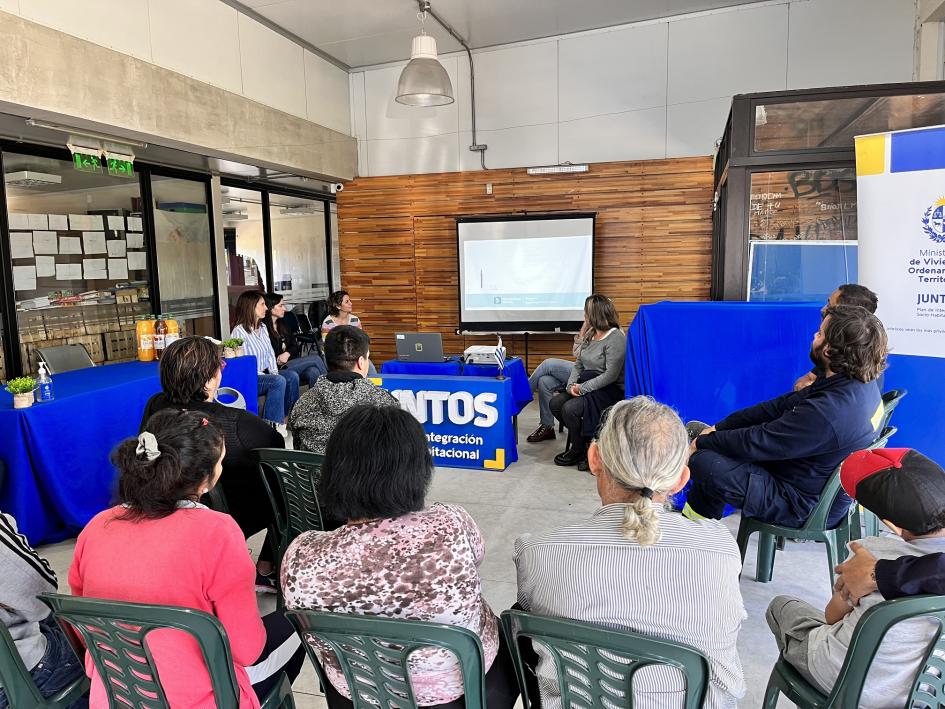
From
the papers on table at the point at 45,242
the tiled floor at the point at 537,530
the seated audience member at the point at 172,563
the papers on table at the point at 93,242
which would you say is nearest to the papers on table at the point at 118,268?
the papers on table at the point at 93,242

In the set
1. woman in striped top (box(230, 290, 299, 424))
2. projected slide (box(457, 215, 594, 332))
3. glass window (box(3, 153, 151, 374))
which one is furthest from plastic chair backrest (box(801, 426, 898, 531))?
glass window (box(3, 153, 151, 374))

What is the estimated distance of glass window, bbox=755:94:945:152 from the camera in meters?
3.71

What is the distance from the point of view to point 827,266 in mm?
4062

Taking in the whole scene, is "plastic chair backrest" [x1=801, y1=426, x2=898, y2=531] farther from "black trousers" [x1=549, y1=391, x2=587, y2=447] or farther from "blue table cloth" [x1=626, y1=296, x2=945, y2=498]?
"black trousers" [x1=549, y1=391, x2=587, y2=447]

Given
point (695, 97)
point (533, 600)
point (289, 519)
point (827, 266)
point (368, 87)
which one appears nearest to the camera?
point (533, 600)

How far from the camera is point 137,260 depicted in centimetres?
594

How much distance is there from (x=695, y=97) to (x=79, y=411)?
20.9ft

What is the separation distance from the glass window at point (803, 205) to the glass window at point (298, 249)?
5746mm

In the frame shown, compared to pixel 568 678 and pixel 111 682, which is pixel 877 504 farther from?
pixel 111 682

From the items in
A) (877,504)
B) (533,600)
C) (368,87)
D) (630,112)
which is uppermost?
(368,87)

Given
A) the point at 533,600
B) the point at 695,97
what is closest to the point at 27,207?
the point at 533,600

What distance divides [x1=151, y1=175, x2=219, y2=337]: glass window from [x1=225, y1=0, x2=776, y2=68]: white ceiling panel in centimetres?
189

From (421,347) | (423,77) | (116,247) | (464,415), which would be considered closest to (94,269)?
(116,247)

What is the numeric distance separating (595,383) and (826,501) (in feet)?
7.34
